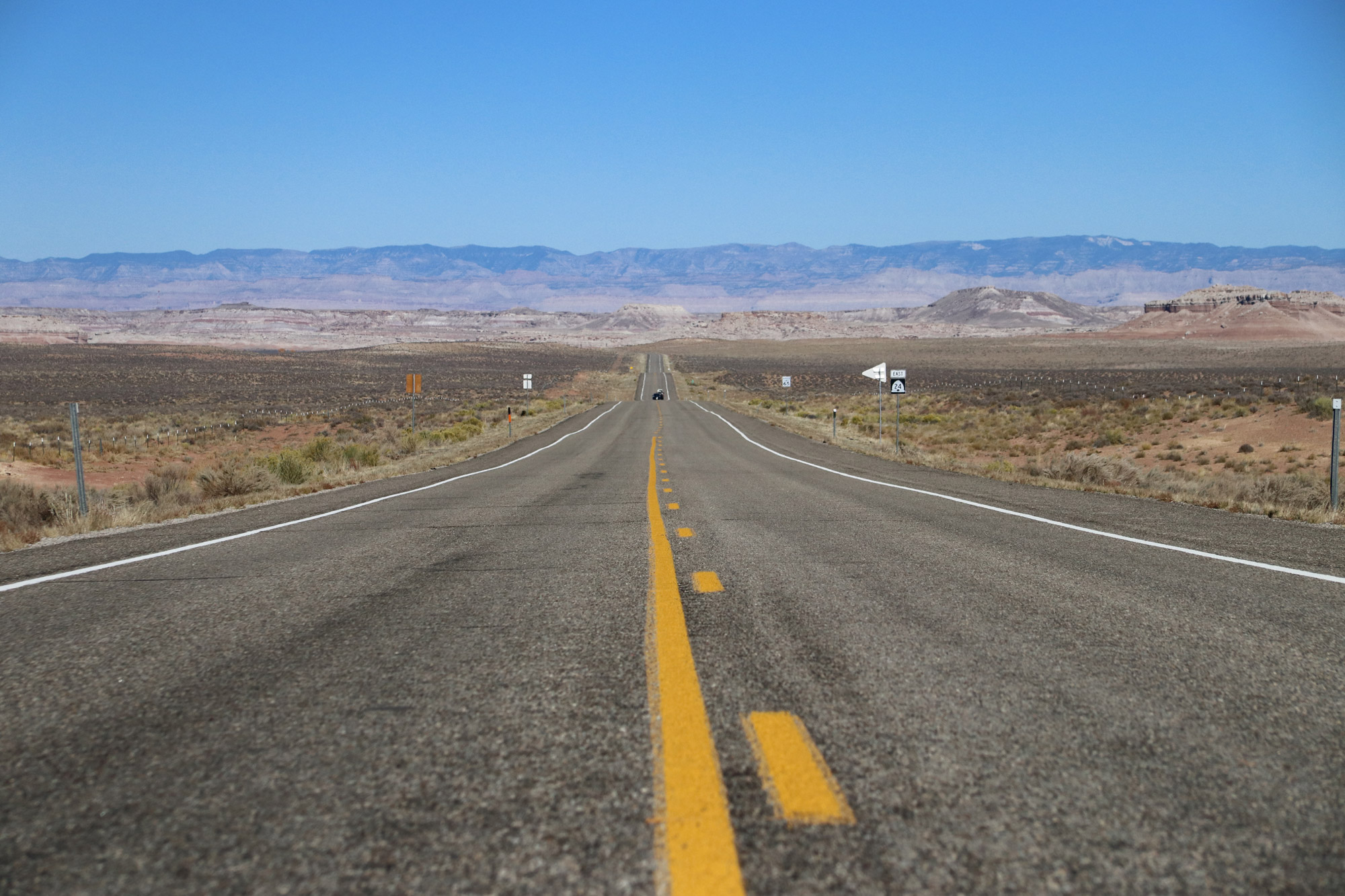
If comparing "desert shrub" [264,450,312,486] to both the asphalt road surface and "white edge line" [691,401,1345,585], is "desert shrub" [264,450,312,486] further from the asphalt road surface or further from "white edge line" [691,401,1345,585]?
"white edge line" [691,401,1345,585]

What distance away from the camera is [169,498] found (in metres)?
13.1

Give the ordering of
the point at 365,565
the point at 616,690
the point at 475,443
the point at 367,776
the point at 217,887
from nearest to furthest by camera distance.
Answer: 1. the point at 217,887
2. the point at 367,776
3. the point at 616,690
4. the point at 365,565
5. the point at 475,443

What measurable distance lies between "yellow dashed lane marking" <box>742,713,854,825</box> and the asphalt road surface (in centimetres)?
1

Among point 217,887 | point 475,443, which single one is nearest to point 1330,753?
point 217,887

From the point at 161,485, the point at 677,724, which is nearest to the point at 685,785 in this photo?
the point at 677,724

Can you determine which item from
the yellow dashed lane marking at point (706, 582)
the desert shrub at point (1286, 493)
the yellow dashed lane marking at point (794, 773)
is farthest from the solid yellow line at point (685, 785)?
the desert shrub at point (1286, 493)

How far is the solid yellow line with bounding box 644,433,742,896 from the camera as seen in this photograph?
204cm

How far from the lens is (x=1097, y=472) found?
Result: 15.5m

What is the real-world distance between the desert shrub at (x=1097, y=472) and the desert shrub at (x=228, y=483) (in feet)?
47.8

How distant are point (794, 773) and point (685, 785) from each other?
0.36m

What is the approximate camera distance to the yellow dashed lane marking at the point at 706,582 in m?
5.33

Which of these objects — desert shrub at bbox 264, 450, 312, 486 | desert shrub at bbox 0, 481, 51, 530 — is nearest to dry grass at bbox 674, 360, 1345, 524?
desert shrub at bbox 264, 450, 312, 486

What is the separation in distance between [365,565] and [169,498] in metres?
8.97

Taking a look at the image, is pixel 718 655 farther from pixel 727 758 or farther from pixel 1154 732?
pixel 1154 732
